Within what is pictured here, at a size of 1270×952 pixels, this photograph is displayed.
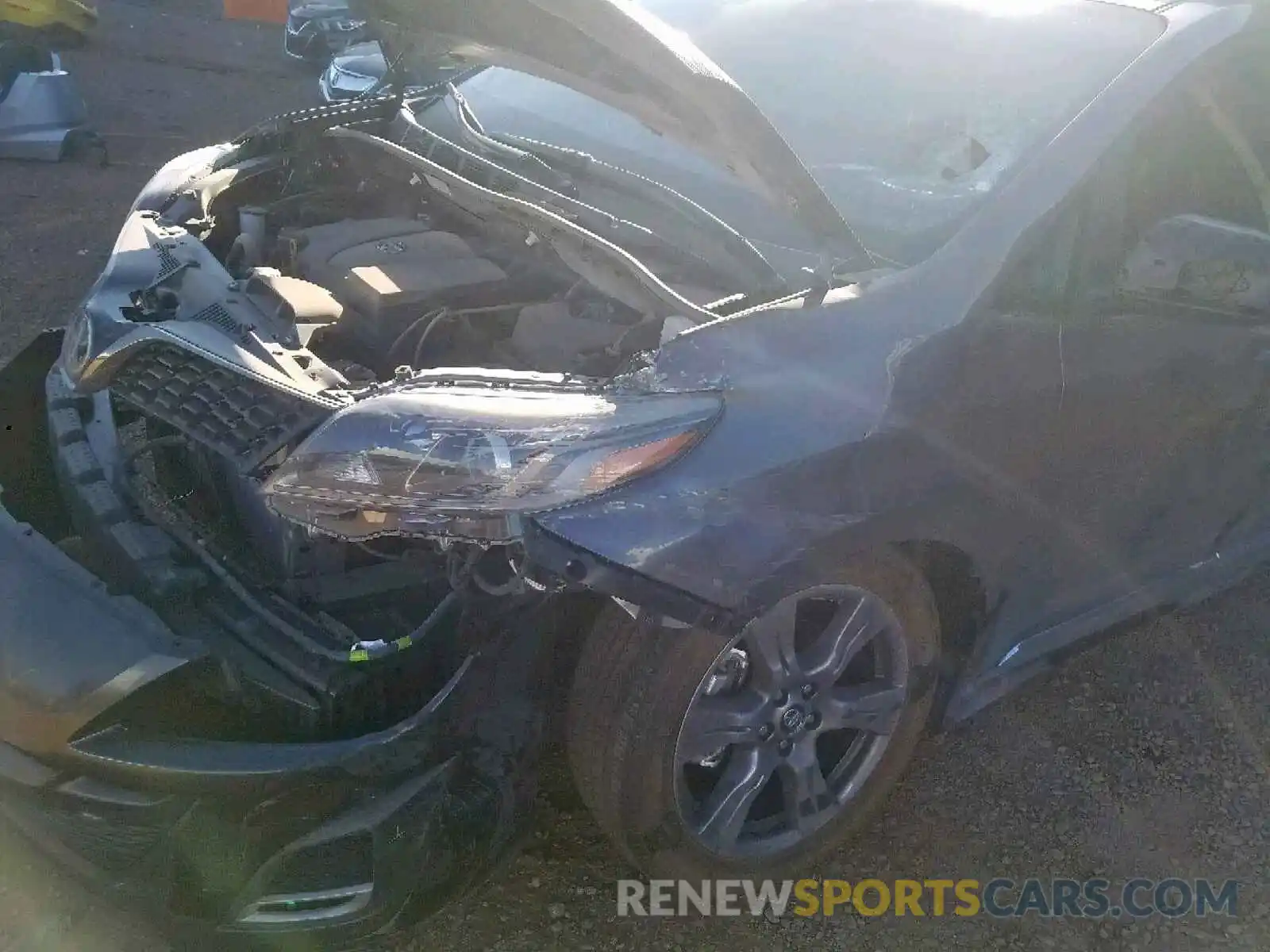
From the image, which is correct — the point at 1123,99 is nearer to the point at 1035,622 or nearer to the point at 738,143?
the point at 738,143

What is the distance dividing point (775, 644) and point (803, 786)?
393 millimetres

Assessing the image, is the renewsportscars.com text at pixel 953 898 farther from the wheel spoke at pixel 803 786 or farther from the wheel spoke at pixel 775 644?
the wheel spoke at pixel 775 644

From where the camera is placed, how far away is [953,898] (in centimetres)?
240

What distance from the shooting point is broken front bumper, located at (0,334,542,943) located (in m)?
1.66

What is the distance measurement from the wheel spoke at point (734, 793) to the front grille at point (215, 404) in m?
1.06

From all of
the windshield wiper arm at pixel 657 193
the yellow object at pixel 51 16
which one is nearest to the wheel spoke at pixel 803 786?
the windshield wiper arm at pixel 657 193

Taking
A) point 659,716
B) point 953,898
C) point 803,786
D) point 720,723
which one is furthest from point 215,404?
point 953,898

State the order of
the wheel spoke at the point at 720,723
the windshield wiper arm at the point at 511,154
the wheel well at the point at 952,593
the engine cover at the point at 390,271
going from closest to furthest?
the wheel spoke at the point at 720,723 < the wheel well at the point at 952,593 < the engine cover at the point at 390,271 < the windshield wiper arm at the point at 511,154

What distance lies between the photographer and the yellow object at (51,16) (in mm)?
10328

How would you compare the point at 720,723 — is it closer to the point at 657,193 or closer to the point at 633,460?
the point at 633,460

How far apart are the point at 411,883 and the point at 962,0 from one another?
2.48 m

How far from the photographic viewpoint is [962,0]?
2736mm

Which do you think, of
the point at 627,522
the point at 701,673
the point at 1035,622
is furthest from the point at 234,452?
the point at 1035,622

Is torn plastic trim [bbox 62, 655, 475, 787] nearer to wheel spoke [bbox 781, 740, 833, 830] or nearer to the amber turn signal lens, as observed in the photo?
the amber turn signal lens
